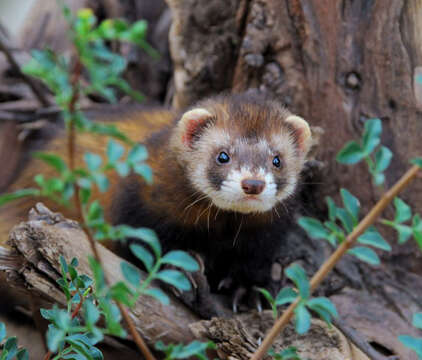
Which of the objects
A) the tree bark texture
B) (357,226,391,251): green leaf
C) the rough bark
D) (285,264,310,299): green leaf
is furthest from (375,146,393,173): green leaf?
the tree bark texture

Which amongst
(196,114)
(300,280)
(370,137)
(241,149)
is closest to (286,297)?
(300,280)

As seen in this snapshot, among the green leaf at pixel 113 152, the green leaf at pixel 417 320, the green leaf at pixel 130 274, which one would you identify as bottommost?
the green leaf at pixel 417 320

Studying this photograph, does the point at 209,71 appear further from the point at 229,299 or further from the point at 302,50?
the point at 229,299

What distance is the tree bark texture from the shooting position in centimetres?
263

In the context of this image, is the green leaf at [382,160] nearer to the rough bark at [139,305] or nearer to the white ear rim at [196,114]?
the rough bark at [139,305]

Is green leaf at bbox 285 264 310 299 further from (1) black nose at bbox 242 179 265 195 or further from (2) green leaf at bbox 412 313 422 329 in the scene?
(1) black nose at bbox 242 179 265 195

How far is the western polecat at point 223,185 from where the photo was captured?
90.5 inches

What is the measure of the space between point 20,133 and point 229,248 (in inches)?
68.9

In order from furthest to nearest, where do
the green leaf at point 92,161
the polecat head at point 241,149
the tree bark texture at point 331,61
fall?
the tree bark texture at point 331,61 < the polecat head at point 241,149 < the green leaf at point 92,161

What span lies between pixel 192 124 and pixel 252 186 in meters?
0.58

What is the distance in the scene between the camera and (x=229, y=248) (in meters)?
2.73

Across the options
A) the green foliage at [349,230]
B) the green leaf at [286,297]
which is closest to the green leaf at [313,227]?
the green foliage at [349,230]

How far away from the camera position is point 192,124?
2498 mm

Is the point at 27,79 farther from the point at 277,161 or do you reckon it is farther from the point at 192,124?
the point at 277,161
